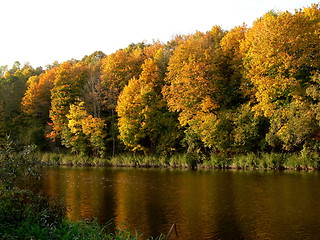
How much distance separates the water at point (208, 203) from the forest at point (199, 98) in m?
6.89

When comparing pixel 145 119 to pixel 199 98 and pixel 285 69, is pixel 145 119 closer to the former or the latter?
pixel 199 98

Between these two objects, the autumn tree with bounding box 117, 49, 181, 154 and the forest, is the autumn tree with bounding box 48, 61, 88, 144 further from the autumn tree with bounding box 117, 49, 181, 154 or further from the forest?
the autumn tree with bounding box 117, 49, 181, 154

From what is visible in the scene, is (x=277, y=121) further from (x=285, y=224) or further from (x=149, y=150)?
(x=285, y=224)

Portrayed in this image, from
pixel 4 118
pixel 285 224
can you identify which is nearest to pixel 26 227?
pixel 285 224

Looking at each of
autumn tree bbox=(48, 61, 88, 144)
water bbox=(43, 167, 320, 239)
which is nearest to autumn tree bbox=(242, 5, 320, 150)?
water bbox=(43, 167, 320, 239)

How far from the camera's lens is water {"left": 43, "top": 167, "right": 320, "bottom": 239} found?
1434 centimetres

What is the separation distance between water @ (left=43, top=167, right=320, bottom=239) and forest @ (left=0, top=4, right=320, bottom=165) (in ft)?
22.6

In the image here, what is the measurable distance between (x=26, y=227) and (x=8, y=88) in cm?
6215

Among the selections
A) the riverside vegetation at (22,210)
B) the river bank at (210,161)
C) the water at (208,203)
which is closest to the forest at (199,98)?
the river bank at (210,161)

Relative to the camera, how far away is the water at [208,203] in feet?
47.1

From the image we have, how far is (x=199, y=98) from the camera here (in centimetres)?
4172

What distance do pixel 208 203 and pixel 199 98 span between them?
23303mm

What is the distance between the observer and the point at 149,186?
2644 cm

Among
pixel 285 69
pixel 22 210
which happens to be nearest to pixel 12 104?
pixel 285 69
